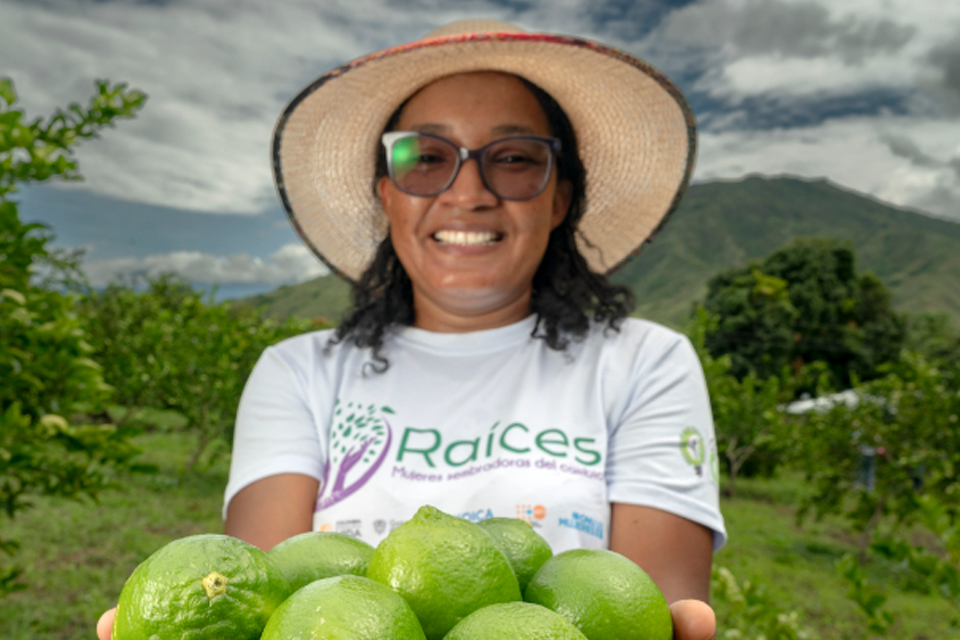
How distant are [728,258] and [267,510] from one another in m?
194

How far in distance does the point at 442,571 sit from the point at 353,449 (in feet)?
4.37

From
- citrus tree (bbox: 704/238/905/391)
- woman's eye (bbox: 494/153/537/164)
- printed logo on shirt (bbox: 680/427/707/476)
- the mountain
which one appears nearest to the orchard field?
printed logo on shirt (bbox: 680/427/707/476)

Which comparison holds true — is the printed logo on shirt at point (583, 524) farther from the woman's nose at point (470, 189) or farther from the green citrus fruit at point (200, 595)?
the green citrus fruit at point (200, 595)

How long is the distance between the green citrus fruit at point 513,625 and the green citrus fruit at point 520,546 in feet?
0.84

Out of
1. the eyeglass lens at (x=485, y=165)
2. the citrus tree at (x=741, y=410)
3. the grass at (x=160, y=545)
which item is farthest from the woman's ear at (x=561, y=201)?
the citrus tree at (x=741, y=410)

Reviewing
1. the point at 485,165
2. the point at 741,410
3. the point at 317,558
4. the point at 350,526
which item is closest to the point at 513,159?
the point at 485,165

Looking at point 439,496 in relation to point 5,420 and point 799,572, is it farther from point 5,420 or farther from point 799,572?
point 799,572

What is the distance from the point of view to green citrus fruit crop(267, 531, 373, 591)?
102cm

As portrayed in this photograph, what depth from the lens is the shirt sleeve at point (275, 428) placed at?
215 centimetres

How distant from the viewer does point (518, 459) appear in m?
2.07

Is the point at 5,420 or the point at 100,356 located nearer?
the point at 5,420

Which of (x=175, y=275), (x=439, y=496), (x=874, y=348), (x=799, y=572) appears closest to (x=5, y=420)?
(x=439, y=496)

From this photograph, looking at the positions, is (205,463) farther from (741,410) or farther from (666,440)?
(666,440)

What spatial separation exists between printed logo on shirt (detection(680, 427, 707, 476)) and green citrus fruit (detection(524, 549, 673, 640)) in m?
0.99
